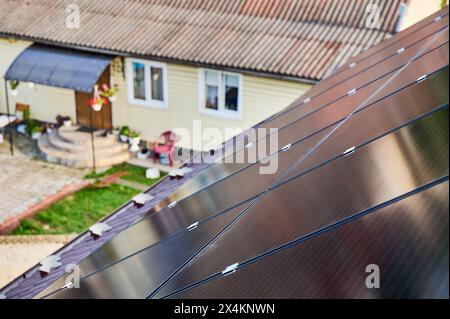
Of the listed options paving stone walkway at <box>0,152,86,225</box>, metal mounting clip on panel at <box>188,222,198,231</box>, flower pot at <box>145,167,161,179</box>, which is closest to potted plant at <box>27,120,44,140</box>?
paving stone walkway at <box>0,152,86,225</box>

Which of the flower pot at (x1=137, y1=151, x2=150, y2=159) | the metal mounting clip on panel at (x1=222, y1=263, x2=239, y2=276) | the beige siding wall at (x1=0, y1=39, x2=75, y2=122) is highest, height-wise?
the metal mounting clip on panel at (x1=222, y1=263, x2=239, y2=276)

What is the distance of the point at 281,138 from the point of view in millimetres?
9711

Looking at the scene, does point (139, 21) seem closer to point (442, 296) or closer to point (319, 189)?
point (319, 189)

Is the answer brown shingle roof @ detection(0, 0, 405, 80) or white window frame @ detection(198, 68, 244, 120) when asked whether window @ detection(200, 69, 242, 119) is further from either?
brown shingle roof @ detection(0, 0, 405, 80)

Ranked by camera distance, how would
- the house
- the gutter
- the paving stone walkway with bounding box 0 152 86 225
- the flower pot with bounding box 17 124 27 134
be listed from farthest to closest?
1. the flower pot with bounding box 17 124 27 134
2. the house
3. the gutter
4. the paving stone walkway with bounding box 0 152 86 225

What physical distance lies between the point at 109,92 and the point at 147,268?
14.5 m

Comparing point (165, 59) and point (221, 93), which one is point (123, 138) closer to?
point (165, 59)

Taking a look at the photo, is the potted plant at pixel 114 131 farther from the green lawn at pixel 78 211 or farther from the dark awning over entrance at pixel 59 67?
the green lawn at pixel 78 211

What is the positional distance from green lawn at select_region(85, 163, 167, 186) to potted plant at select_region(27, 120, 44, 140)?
10.1ft

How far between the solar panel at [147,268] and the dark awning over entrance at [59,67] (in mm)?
12788

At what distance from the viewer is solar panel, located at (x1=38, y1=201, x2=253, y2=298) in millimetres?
5969

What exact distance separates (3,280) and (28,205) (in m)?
4.03

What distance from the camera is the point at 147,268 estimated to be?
6.38 m

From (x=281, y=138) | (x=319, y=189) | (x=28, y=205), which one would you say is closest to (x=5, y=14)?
(x=28, y=205)
